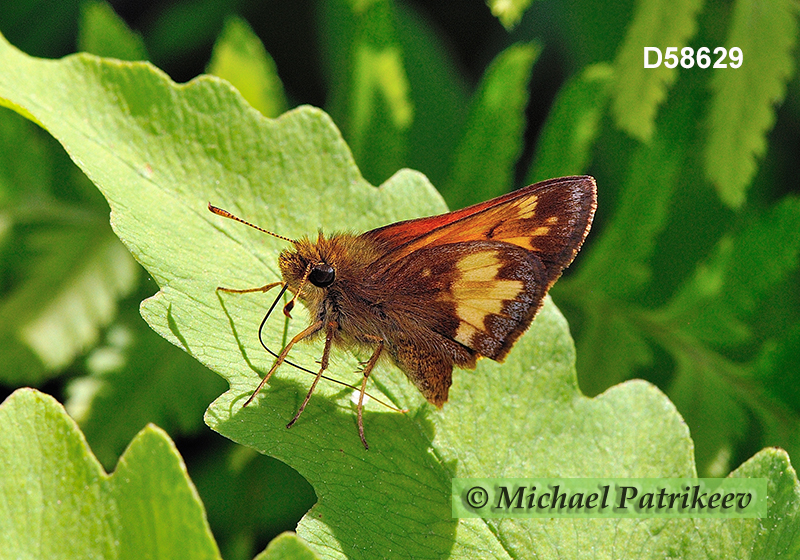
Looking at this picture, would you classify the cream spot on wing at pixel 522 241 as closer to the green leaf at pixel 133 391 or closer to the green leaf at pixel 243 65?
the green leaf at pixel 243 65

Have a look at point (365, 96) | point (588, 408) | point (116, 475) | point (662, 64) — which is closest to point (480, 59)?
point (365, 96)

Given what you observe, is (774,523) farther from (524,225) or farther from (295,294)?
(295,294)

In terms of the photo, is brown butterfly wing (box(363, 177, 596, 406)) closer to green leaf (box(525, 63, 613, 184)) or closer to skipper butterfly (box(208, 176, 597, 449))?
skipper butterfly (box(208, 176, 597, 449))

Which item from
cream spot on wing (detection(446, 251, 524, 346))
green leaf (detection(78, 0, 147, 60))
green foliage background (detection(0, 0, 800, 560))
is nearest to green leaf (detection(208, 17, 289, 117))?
green foliage background (detection(0, 0, 800, 560))

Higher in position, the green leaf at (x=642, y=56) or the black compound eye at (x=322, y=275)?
the green leaf at (x=642, y=56)

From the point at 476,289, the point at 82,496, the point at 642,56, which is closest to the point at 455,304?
the point at 476,289

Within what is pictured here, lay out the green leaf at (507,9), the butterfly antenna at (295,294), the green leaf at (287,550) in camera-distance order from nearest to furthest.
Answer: the green leaf at (287,550)
the butterfly antenna at (295,294)
the green leaf at (507,9)

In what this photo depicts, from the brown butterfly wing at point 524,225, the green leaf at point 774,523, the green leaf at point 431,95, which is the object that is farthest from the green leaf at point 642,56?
the green leaf at point 774,523

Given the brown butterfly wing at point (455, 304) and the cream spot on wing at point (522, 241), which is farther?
the cream spot on wing at point (522, 241)
